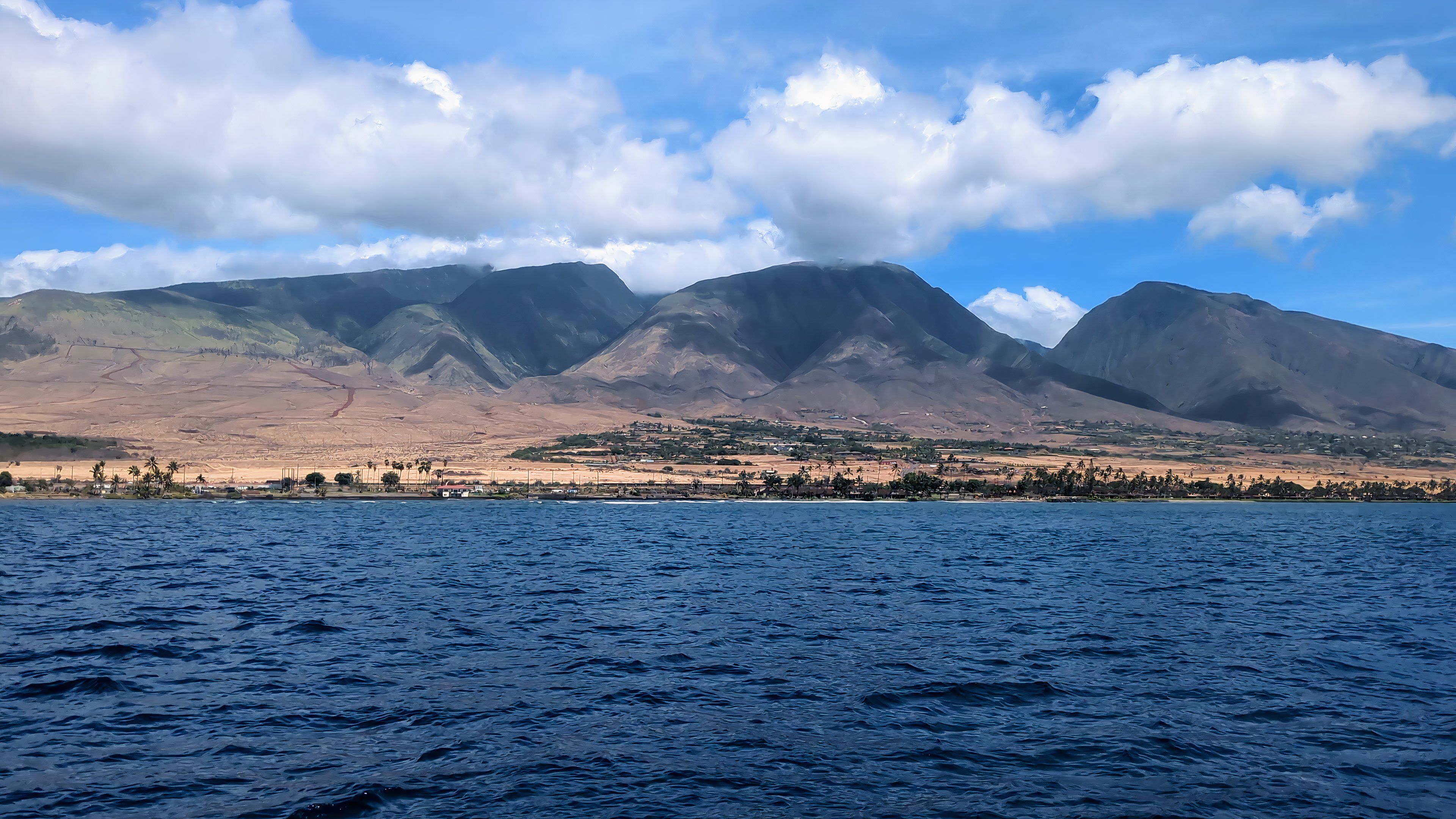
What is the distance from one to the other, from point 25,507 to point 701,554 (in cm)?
15539

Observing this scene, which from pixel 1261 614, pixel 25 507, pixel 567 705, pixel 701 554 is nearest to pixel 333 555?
pixel 701 554

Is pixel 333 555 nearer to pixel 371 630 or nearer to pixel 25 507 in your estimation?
pixel 371 630

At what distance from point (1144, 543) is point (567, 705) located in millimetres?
120010

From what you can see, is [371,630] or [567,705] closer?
[567,705]

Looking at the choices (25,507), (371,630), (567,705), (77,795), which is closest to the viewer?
(77,795)

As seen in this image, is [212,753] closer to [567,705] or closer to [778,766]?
[567,705]

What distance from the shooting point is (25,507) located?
186375mm

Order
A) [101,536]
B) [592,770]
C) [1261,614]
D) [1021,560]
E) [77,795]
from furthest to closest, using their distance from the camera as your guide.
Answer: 1. [101,536]
2. [1021,560]
3. [1261,614]
4. [592,770]
5. [77,795]

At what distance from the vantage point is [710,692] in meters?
43.8

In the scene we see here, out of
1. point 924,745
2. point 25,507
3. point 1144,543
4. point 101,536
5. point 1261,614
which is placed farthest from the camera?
point 25,507

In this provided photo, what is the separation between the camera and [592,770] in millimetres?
33062

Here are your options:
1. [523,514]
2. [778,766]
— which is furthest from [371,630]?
[523,514]

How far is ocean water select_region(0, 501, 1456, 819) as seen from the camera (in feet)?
103

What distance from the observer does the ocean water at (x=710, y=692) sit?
31359 millimetres
